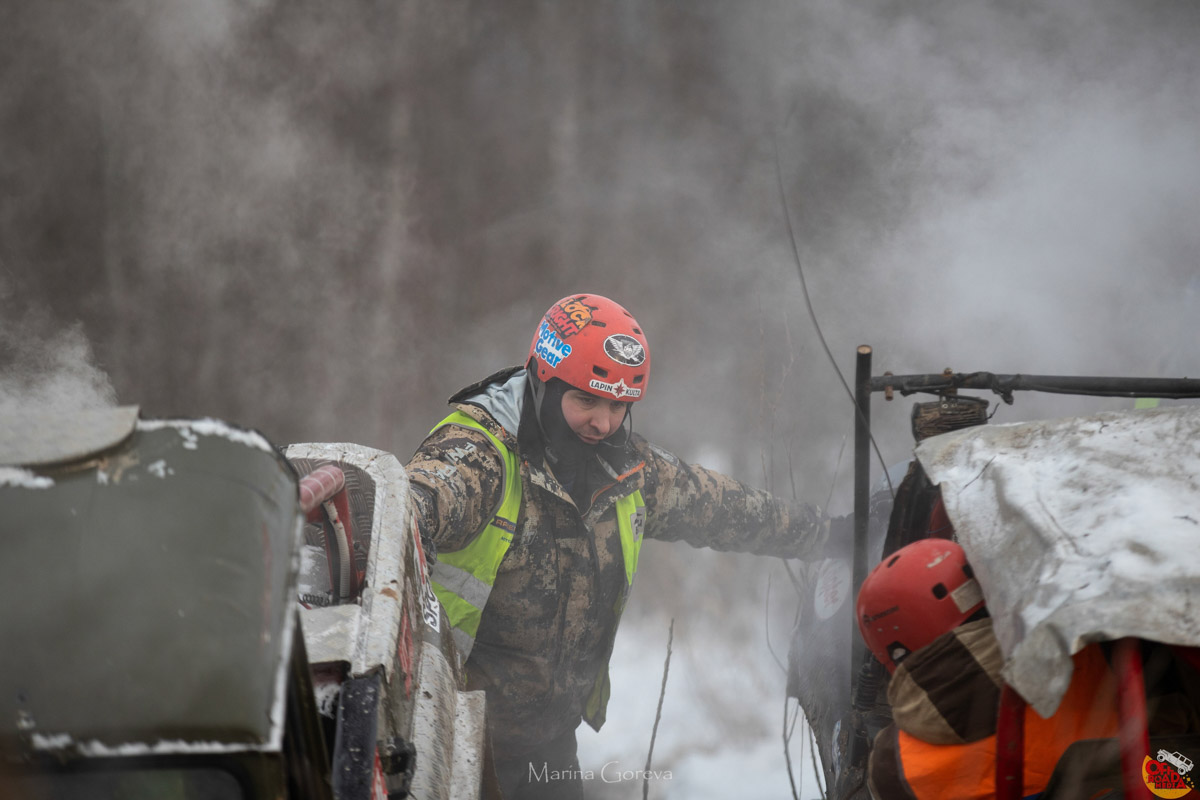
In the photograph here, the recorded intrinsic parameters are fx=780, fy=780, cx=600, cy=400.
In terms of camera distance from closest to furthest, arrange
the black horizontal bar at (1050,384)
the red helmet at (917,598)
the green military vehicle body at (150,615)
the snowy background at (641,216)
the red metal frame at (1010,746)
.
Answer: the green military vehicle body at (150,615) → the red metal frame at (1010,746) → the red helmet at (917,598) → the black horizontal bar at (1050,384) → the snowy background at (641,216)

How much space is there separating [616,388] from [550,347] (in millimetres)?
345

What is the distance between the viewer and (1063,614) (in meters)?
1.27

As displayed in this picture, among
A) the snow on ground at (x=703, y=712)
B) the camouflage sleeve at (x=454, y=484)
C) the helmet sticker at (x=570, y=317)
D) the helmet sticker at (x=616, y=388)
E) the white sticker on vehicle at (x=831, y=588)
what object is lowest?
the snow on ground at (x=703, y=712)

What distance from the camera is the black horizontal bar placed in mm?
2174

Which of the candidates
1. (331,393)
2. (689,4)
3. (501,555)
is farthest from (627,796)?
(689,4)

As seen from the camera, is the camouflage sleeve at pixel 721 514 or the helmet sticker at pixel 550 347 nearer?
the helmet sticker at pixel 550 347

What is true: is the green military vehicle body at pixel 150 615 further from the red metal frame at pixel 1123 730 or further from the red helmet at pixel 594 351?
the red helmet at pixel 594 351

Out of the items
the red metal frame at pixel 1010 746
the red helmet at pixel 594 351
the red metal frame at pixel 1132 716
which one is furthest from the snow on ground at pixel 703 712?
the red metal frame at pixel 1132 716

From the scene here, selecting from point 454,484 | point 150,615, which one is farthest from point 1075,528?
point 454,484

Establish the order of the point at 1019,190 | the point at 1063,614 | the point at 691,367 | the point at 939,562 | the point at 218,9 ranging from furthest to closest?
1. the point at 691,367
2. the point at 218,9
3. the point at 1019,190
4. the point at 939,562
5. the point at 1063,614

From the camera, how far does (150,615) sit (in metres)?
0.85

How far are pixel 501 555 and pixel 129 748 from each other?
2.30 metres

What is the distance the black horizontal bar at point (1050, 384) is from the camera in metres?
2.17

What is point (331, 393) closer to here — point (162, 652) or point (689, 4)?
point (689, 4)
